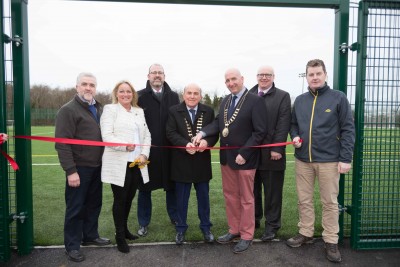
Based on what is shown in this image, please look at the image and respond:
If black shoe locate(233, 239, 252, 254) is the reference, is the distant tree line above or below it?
above

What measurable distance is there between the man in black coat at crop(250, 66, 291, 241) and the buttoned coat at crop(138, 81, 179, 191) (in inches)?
50.1

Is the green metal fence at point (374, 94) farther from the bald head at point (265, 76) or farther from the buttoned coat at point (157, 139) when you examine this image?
the buttoned coat at point (157, 139)

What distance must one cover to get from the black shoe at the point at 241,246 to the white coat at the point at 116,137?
4.48 ft

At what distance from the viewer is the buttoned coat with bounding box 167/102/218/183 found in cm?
411

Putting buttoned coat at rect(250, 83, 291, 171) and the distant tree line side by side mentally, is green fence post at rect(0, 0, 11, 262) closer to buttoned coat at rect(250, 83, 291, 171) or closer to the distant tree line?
buttoned coat at rect(250, 83, 291, 171)

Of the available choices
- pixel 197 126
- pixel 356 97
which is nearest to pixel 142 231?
pixel 197 126

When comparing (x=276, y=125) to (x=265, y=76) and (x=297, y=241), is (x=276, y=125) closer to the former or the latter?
(x=265, y=76)

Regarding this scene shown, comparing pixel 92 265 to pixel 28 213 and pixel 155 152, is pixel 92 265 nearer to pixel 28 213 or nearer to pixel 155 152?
pixel 28 213

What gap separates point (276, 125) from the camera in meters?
4.25

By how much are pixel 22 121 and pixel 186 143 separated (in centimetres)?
193

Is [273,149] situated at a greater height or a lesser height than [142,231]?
greater

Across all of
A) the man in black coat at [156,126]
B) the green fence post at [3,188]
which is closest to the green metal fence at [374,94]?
the man in black coat at [156,126]

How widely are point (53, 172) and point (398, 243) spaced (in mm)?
8611

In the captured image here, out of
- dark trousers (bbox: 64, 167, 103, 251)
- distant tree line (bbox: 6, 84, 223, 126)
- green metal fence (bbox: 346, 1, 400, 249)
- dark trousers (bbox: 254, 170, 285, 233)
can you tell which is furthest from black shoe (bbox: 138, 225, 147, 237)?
distant tree line (bbox: 6, 84, 223, 126)
